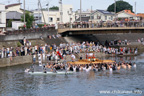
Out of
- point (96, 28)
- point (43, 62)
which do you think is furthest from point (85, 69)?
point (96, 28)

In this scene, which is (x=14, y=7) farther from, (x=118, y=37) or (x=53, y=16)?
(x=118, y=37)

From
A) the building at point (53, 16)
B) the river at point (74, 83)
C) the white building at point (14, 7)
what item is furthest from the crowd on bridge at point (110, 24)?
the building at point (53, 16)

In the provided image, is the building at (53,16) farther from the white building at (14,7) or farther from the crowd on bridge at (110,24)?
the crowd on bridge at (110,24)

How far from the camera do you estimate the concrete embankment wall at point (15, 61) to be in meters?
55.0

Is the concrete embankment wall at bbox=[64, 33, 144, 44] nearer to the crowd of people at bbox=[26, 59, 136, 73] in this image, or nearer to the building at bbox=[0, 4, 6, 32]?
the building at bbox=[0, 4, 6, 32]

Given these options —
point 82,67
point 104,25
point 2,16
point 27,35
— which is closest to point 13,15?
point 2,16

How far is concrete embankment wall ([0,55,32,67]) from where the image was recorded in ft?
181

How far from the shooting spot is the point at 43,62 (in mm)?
61156

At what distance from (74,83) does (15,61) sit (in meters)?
16.3

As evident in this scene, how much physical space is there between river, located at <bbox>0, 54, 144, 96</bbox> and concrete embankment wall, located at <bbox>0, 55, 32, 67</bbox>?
2.19 metres

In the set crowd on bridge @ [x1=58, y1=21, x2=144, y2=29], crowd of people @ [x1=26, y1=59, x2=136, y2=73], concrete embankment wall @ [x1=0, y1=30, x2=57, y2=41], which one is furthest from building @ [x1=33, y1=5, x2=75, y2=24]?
crowd of people @ [x1=26, y1=59, x2=136, y2=73]

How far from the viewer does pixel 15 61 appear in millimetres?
57031

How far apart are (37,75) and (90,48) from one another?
2397cm

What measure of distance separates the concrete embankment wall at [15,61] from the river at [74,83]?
86.3 inches
